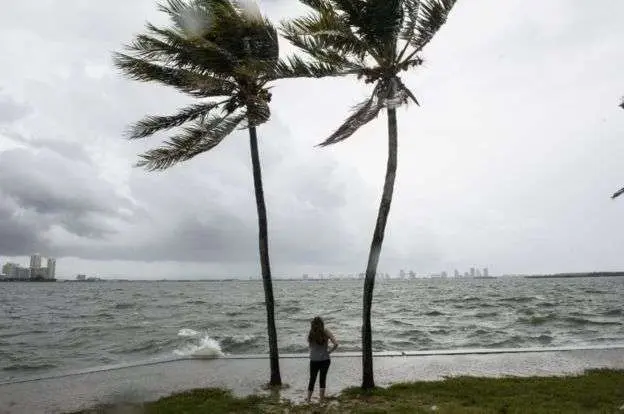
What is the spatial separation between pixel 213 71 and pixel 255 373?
7.86m

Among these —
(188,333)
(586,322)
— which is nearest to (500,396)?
(188,333)

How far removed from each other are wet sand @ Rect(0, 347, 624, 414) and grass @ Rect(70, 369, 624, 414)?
0.89 meters

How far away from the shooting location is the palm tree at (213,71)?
10570 millimetres

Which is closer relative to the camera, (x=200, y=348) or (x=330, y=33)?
(x=330, y=33)

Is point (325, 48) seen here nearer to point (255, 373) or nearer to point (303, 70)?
point (303, 70)

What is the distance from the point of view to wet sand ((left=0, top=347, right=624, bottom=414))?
37.9 ft

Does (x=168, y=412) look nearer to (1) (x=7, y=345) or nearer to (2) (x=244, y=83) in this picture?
(2) (x=244, y=83)

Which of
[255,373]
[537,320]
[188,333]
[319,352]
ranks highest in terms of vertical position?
[319,352]

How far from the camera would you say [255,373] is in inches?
541

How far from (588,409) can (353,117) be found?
718 centimetres

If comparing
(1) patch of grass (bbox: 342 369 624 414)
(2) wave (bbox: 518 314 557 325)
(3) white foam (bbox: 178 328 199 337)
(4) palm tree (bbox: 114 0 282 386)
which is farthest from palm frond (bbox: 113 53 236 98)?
(2) wave (bbox: 518 314 557 325)

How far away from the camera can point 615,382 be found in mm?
10766

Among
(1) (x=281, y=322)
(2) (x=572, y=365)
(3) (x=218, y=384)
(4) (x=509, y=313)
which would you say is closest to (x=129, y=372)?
(3) (x=218, y=384)

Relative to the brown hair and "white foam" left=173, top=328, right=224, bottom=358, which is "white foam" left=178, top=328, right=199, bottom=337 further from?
the brown hair
